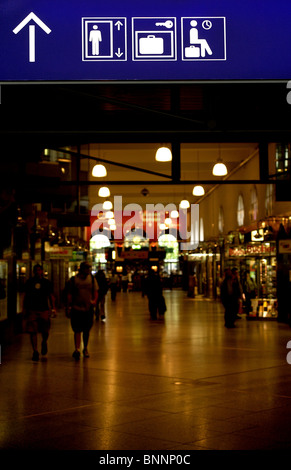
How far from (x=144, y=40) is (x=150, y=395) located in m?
6.53

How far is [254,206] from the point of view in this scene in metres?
34.0

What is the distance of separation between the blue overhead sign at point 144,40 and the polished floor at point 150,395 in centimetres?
395

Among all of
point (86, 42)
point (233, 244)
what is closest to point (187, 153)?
point (233, 244)

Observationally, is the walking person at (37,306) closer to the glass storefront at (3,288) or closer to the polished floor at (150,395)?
the polished floor at (150,395)

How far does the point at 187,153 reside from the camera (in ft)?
105

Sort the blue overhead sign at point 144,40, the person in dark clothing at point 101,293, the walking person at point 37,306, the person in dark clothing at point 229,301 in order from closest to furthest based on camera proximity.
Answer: the blue overhead sign at point 144,40 < the walking person at point 37,306 < the person in dark clothing at point 229,301 < the person in dark clothing at point 101,293

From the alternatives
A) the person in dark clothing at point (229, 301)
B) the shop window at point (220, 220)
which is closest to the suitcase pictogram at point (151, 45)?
the person in dark clothing at point (229, 301)

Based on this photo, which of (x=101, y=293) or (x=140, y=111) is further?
(x=101, y=293)

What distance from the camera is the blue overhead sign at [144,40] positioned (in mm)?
6188

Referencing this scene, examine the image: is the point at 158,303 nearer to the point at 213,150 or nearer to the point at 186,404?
the point at 213,150

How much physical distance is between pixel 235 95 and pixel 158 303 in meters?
21.6

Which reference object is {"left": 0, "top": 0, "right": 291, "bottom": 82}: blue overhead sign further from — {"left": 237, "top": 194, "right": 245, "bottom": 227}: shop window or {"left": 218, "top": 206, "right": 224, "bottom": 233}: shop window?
{"left": 218, "top": 206, "right": 224, "bottom": 233}: shop window

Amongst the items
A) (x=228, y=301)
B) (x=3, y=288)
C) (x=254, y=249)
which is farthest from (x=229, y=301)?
(x=3, y=288)

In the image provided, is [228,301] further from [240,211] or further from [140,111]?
[140,111]
